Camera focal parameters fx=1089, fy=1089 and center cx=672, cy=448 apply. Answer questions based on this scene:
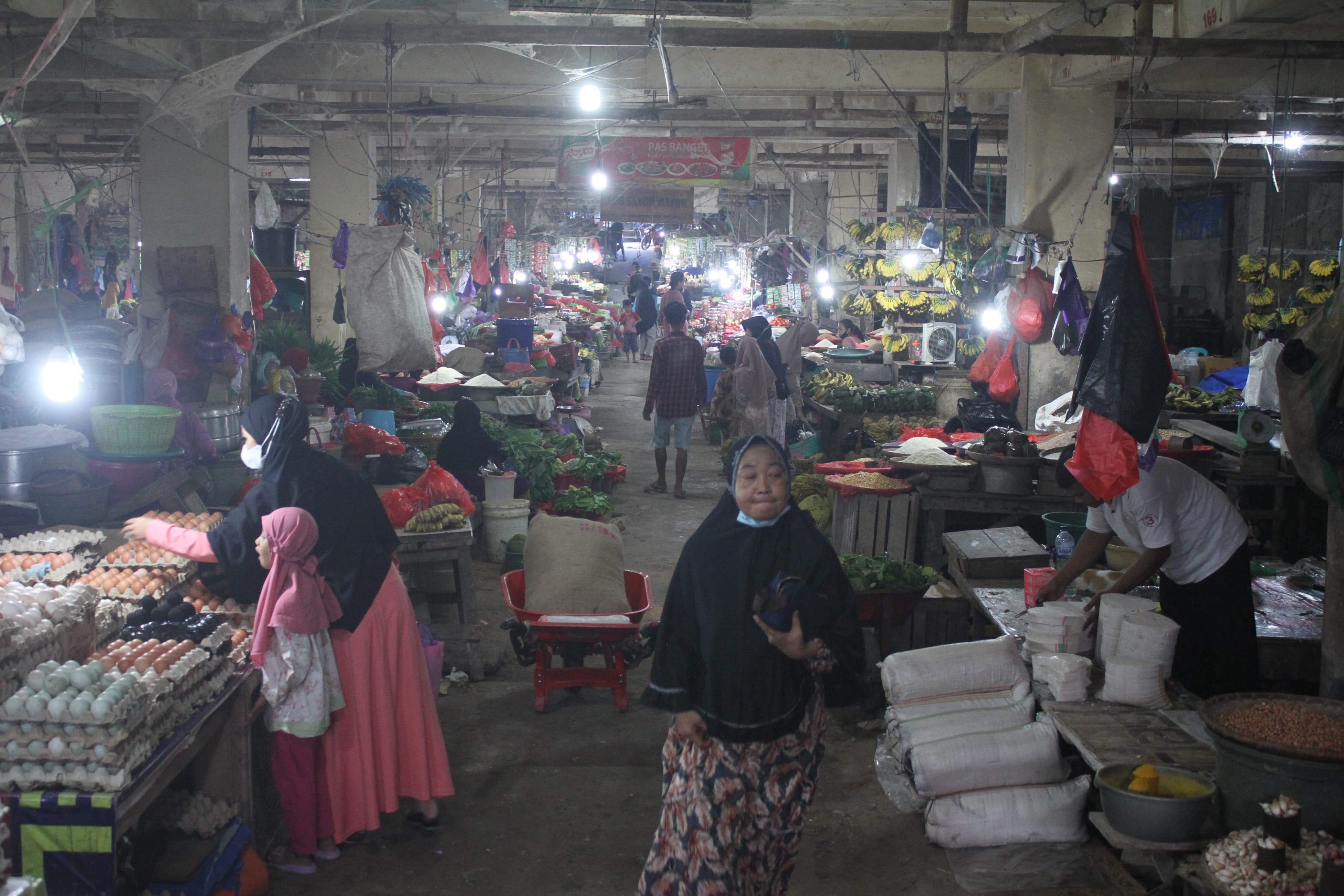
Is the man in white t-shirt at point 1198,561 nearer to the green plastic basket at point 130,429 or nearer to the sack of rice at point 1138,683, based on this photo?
the sack of rice at point 1138,683

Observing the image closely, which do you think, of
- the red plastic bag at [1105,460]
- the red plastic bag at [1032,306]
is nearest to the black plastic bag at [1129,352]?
the red plastic bag at [1105,460]

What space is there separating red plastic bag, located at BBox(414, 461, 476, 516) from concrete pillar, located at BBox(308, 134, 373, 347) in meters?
7.53

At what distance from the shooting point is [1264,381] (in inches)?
391

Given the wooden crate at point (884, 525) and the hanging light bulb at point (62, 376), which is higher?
the hanging light bulb at point (62, 376)

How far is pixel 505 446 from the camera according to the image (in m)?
10.6

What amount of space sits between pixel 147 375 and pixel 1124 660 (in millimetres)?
6861

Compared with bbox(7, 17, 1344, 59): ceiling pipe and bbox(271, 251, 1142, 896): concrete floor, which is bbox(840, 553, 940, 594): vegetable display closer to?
bbox(271, 251, 1142, 896): concrete floor

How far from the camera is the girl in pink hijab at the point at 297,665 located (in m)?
3.99

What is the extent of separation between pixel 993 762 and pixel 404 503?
437 centimetres

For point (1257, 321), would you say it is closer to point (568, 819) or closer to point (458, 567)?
point (458, 567)

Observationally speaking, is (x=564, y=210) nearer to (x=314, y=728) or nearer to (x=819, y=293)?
(x=819, y=293)

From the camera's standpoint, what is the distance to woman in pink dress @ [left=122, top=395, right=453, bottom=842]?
414 cm

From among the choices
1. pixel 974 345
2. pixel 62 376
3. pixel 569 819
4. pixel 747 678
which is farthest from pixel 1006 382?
pixel 62 376

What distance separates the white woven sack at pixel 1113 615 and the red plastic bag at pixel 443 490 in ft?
14.2
